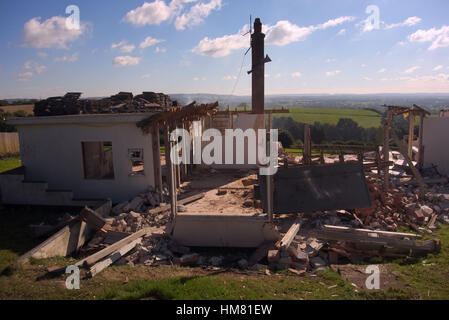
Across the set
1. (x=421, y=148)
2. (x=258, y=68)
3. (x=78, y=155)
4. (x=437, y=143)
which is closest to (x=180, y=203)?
(x=78, y=155)

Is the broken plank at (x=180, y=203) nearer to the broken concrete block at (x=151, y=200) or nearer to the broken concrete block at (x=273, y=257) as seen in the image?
the broken concrete block at (x=151, y=200)

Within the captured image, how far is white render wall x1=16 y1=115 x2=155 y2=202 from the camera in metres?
12.0

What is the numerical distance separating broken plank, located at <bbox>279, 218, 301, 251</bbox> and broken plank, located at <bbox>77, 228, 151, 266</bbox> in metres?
3.90

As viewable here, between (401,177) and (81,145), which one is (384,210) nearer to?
(401,177)

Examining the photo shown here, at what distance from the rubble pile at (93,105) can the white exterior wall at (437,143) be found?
42.0 ft

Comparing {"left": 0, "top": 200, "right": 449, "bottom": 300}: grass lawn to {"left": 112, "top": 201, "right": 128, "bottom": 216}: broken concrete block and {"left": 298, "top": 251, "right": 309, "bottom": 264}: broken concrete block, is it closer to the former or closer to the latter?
{"left": 298, "top": 251, "right": 309, "bottom": 264}: broken concrete block

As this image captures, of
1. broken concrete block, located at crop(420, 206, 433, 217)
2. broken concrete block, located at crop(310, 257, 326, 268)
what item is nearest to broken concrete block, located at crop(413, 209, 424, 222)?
broken concrete block, located at crop(420, 206, 433, 217)

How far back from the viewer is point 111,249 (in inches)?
315

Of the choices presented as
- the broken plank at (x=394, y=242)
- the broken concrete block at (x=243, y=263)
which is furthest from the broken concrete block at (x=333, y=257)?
the broken concrete block at (x=243, y=263)

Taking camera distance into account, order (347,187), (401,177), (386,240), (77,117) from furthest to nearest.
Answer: (401,177), (77,117), (347,187), (386,240)

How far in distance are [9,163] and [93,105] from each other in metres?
12.1

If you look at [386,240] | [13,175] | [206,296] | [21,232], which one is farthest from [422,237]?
[13,175]

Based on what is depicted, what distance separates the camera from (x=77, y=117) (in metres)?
12.0
